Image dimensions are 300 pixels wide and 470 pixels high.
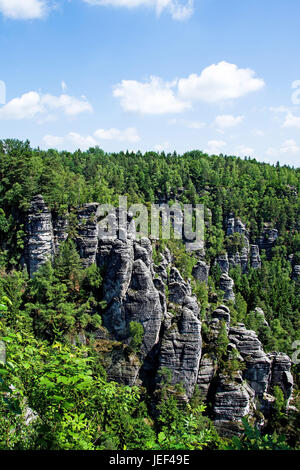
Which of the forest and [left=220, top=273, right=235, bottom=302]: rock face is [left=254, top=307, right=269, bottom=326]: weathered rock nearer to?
the forest

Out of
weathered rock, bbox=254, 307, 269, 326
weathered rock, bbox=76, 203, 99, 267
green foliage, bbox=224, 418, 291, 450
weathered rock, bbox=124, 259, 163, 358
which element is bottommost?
weathered rock, bbox=254, 307, 269, 326

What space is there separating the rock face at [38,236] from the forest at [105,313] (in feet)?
2.92

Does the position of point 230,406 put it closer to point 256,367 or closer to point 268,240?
point 256,367

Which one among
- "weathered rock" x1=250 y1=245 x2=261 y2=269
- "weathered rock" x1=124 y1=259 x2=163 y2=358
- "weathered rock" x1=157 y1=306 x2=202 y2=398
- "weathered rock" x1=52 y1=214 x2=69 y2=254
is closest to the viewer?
"weathered rock" x1=157 y1=306 x2=202 y2=398

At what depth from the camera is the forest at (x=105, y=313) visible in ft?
21.6

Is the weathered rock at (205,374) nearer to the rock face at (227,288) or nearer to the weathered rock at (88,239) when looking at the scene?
the weathered rock at (88,239)

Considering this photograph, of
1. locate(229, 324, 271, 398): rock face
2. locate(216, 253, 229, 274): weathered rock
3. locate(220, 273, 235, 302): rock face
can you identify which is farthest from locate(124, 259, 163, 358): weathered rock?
locate(216, 253, 229, 274): weathered rock

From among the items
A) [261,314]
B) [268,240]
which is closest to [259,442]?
[261,314]

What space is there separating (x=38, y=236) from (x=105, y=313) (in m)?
14.9

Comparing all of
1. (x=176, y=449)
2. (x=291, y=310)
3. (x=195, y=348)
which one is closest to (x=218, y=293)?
(x=291, y=310)

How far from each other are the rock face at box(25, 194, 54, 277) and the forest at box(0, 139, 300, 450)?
35.1 inches

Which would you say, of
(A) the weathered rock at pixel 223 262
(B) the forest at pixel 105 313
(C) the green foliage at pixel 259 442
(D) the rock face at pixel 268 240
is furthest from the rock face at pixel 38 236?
(D) the rock face at pixel 268 240

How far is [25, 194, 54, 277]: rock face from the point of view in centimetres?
4744

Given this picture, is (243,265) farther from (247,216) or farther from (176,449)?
(176,449)
